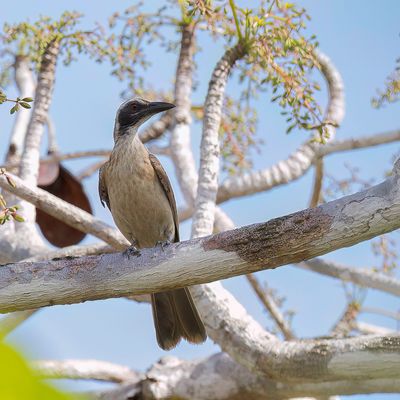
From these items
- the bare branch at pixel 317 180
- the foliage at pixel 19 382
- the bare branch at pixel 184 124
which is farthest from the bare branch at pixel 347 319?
the foliage at pixel 19 382

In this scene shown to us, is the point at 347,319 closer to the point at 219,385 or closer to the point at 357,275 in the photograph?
the point at 357,275

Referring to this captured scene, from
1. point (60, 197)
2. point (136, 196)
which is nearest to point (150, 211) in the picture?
point (136, 196)

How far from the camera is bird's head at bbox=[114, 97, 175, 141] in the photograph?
5.49 metres

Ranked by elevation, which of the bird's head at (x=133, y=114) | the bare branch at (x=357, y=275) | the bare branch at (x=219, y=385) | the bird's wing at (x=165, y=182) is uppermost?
the bird's head at (x=133, y=114)

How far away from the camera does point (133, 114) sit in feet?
18.5

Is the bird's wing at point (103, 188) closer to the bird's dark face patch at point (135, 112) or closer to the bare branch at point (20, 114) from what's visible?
the bird's dark face patch at point (135, 112)

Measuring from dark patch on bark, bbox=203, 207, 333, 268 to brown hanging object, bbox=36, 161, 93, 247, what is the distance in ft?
14.9

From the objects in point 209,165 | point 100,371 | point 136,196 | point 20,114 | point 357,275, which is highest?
point 20,114

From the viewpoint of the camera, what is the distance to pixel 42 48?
237 inches

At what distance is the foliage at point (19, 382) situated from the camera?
1.41 feet

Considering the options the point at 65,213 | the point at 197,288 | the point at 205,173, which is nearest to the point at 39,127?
the point at 65,213

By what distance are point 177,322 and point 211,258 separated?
6.49ft

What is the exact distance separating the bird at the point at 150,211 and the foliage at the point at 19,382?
14.2ft

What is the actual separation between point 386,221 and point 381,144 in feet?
14.5
